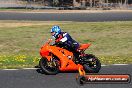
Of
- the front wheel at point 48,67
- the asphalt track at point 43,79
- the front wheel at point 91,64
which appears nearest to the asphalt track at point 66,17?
the asphalt track at point 43,79

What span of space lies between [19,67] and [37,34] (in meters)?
11.2

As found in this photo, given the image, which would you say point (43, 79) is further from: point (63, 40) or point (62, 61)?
point (63, 40)

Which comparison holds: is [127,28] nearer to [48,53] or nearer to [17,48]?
[17,48]

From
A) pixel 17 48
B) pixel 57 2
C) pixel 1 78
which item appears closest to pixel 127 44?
pixel 17 48

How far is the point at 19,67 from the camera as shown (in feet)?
45.6

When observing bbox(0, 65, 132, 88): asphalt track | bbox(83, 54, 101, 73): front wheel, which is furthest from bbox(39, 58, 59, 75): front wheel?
bbox(83, 54, 101, 73): front wheel

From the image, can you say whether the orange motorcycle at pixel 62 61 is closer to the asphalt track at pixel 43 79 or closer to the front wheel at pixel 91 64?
the front wheel at pixel 91 64

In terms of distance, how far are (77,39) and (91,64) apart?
34.7 ft

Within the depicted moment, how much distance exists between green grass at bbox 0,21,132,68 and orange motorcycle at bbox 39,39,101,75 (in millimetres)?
2013

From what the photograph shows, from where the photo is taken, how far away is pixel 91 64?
12.7 m

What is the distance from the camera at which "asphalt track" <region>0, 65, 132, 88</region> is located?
10805 mm

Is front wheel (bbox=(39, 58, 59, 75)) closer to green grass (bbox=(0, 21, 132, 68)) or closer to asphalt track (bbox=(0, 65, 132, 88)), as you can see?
asphalt track (bbox=(0, 65, 132, 88))

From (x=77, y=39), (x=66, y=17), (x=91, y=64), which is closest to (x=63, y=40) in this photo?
(x=91, y=64)

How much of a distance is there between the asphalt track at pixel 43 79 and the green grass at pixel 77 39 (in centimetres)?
151
